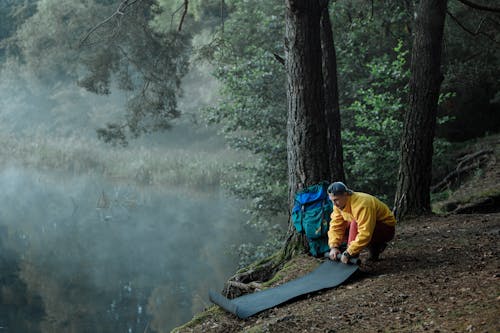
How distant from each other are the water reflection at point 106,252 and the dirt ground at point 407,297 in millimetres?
6762

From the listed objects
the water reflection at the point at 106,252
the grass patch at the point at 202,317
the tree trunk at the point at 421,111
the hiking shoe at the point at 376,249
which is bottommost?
the water reflection at the point at 106,252

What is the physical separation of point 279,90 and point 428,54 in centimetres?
549

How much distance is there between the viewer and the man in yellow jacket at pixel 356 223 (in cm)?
505

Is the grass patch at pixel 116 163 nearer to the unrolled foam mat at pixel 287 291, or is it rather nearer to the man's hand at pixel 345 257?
the unrolled foam mat at pixel 287 291

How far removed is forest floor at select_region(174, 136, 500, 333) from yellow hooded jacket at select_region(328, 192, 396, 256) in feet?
1.20

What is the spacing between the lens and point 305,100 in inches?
246

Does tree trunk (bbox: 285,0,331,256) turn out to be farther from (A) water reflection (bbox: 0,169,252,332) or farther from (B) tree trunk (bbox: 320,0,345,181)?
(A) water reflection (bbox: 0,169,252,332)

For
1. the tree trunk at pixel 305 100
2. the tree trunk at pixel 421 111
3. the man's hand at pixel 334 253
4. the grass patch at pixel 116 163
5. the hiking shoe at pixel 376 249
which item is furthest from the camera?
the grass patch at pixel 116 163

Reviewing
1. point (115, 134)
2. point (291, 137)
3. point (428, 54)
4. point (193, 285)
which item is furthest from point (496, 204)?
point (115, 134)

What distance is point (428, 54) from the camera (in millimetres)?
7602

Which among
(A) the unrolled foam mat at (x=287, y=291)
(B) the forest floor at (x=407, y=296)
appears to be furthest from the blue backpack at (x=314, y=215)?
(A) the unrolled foam mat at (x=287, y=291)

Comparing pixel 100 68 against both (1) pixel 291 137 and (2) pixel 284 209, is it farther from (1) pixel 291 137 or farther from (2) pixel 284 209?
(1) pixel 291 137

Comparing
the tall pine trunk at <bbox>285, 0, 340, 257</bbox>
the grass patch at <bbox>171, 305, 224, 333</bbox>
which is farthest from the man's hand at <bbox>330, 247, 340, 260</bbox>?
the grass patch at <bbox>171, 305, 224, 333</bbox>

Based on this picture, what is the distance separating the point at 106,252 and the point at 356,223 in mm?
12000
